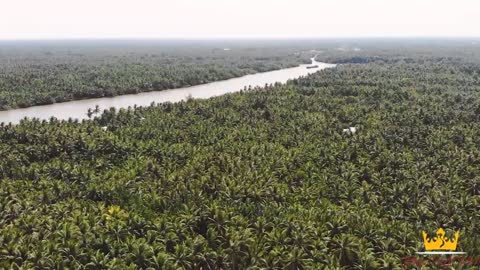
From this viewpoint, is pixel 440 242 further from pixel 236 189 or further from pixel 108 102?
pixel 108 102

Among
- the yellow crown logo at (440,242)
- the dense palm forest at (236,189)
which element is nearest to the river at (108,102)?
the dense palm forest at (236,189)

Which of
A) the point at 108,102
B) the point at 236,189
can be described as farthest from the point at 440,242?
the point at 108,102

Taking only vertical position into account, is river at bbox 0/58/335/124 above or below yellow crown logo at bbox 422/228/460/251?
below

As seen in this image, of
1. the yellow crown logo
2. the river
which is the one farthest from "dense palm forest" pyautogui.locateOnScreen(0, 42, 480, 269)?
the river

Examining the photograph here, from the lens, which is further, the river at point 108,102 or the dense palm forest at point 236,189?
the river at point 108,102

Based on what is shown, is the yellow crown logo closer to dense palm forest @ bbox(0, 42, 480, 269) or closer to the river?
dense palm forest @ bbox(0, 42, 480, 269)

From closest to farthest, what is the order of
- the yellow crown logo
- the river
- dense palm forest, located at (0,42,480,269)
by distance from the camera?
1. the yellow crown logo
2. dense palm forest, located at (0,42,480,269)
3. the river

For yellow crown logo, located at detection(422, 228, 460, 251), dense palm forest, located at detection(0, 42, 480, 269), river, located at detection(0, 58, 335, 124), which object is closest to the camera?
yellow crown logo, located at detection(422, 228, 460, 251)

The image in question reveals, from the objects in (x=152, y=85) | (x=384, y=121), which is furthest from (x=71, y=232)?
(x=152, y=85)

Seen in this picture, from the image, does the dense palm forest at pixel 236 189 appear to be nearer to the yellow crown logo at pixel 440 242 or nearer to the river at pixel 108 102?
the yellow crown logo at pixel 440 242
